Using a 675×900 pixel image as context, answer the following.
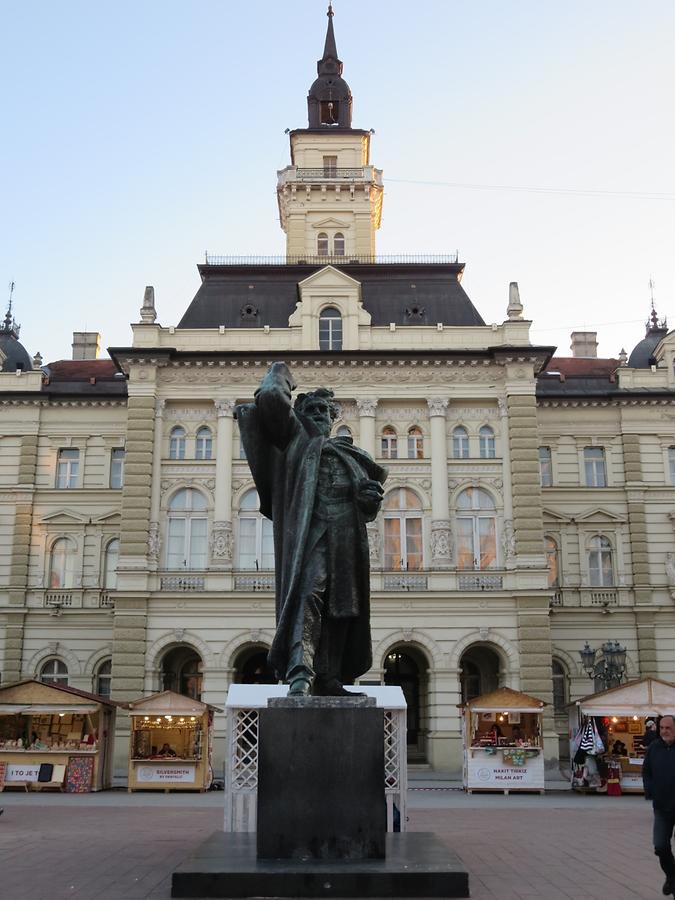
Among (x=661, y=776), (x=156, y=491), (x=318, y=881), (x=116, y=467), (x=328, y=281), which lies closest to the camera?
(x=318, y=881)

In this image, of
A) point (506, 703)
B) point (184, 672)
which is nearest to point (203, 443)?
point (184, 672)

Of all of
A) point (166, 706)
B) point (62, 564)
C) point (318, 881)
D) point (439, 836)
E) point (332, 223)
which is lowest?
point (439, 836)

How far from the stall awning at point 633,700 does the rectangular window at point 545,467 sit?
15.8m

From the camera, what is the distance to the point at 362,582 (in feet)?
31.7

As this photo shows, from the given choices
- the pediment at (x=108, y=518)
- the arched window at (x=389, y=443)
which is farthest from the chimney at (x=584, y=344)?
the pediment at (x=108, y=518)

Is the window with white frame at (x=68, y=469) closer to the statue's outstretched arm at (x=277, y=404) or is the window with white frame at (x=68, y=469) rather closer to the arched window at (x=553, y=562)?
the arched window at (x=553, y=562)

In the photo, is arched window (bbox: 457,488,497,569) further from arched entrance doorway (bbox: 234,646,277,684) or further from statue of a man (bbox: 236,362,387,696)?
statue of a man (bbox: 236,362,387,696)

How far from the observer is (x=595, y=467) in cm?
4381

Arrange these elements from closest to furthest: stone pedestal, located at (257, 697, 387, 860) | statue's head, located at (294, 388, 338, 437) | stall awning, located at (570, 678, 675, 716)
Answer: stone pedestal, located at (257, 697, 387, 860), statue's head, located at (294, 388, 338, 437), stall awning, located at (570, 678, 675, 716)

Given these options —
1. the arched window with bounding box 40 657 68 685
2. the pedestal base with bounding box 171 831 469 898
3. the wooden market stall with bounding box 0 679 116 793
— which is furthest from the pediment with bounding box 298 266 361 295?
the pedestal base with bounding box 171 831 469 898

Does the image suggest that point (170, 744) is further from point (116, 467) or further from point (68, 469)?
point (68, 469)

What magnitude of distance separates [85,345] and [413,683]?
1000 inches

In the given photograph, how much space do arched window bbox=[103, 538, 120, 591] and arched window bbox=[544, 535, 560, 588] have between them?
18.1 m

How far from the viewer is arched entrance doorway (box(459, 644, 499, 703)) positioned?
4047 centimetres
